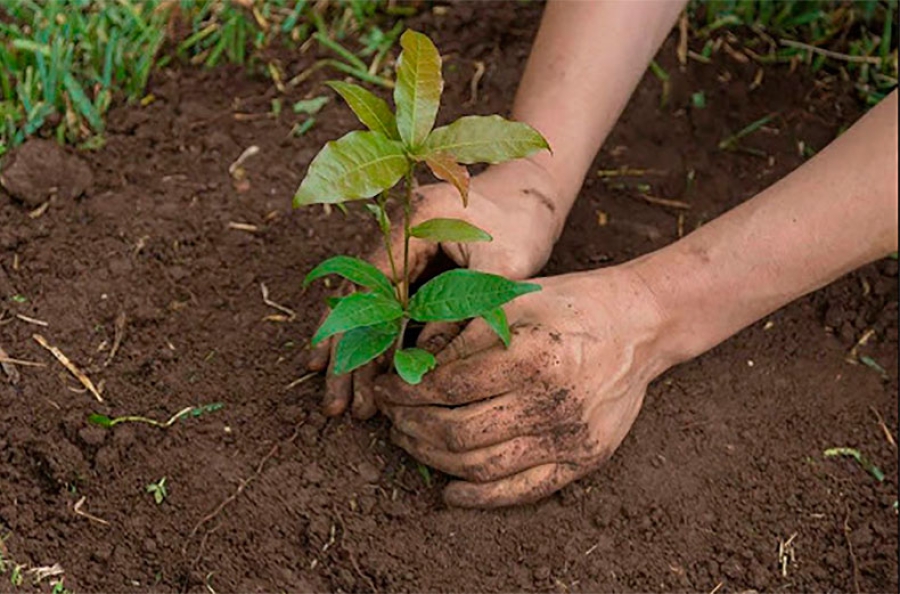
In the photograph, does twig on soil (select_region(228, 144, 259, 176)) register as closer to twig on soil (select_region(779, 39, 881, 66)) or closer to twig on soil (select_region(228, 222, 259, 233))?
twig on soil (select_region(228, 222, 259, 233))

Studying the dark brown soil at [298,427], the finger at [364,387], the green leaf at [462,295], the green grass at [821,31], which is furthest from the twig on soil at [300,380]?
the green grass at [821,31]

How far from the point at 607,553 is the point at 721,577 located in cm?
19

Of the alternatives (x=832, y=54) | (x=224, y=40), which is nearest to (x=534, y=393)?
(x=224, y=40)

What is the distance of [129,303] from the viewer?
2293 mm

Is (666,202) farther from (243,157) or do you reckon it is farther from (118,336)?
(118,336)

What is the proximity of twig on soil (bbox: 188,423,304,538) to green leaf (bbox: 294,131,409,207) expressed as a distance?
0.61 meters

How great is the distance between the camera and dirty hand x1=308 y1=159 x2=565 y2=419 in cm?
215

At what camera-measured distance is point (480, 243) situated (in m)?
2.15

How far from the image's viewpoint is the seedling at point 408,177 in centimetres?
169

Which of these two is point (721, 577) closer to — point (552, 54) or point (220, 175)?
point (552, 54)

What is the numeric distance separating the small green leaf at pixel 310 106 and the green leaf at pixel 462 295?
2.84 feet

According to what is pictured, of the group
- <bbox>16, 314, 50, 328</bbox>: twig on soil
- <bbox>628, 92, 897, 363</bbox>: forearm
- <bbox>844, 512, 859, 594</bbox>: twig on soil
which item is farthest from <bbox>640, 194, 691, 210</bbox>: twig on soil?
<bbox>16, 314, 50, 328</bbox>: twig on soil


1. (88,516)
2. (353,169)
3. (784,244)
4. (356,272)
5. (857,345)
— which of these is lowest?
(88,516)

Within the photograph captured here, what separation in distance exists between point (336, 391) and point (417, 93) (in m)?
0.62
